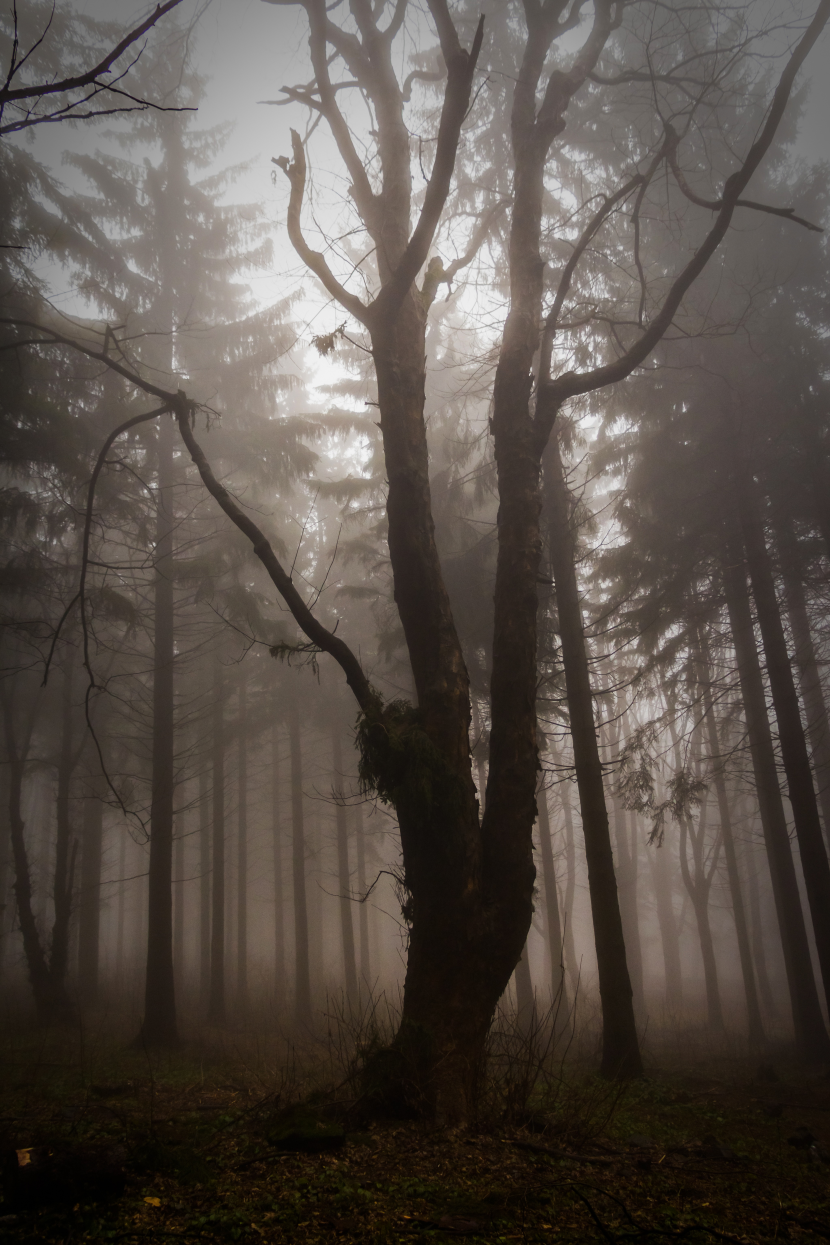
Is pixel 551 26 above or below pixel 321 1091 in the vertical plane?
above

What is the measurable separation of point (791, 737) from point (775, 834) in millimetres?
1961

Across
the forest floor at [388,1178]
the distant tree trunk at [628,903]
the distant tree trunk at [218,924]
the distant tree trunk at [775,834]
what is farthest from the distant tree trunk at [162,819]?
the distant tree trunk at [628,903]

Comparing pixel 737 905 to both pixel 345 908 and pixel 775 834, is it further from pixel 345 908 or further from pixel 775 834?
pixel 345 908

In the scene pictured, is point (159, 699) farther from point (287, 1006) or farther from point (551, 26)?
point (551, 26)

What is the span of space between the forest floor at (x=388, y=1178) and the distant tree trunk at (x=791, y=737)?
4.77m

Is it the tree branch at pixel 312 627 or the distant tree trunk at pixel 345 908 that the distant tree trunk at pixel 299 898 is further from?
the tree branch at pixel 312 627

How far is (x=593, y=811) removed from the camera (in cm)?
793

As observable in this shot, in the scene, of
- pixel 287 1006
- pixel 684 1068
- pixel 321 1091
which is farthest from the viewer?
pixel 287 1006

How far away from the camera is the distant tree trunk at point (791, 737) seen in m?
8.83

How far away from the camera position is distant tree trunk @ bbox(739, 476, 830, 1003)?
8828 millimetres

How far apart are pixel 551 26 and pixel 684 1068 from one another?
479 inches

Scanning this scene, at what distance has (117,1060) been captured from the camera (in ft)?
28.8

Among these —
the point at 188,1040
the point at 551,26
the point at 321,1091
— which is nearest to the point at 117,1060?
the point at 188,1040

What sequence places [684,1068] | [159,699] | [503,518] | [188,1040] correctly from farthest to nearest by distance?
1. [159,699]
2. [188,1040]
3. [684,1068]
4. [503,518]
